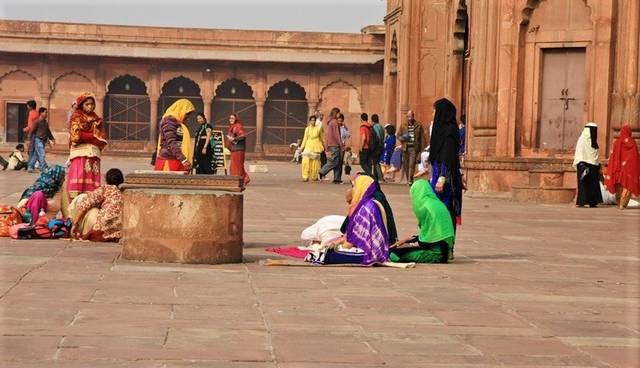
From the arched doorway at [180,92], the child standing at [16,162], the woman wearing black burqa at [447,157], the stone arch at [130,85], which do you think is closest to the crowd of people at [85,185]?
the woman wearing black burqa at [447,157]

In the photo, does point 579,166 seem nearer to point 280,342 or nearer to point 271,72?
point 280,342

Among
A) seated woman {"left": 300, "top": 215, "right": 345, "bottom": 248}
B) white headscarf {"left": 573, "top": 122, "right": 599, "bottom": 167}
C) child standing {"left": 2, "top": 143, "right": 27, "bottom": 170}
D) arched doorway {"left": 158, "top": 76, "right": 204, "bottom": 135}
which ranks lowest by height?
child standing {"left": 2, "top": 143, "right": 27, "bottom": 170}

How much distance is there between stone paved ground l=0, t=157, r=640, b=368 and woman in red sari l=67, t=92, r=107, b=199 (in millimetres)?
1548

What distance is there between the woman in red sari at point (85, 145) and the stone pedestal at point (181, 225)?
10.0ft

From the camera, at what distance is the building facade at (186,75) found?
47531mm

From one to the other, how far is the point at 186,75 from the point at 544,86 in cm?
2736

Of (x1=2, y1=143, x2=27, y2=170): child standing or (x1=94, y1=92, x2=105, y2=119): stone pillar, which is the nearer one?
(x1=2, y1=143, x2=27, y2=170): child standing

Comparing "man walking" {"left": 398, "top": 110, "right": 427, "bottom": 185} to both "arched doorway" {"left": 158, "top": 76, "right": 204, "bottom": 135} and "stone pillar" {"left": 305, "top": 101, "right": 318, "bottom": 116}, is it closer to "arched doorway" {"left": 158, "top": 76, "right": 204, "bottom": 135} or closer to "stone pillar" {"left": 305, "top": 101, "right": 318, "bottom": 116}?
"stone pillar" {"left": 305, "top": 101, "right": 318, "bottom": 116}

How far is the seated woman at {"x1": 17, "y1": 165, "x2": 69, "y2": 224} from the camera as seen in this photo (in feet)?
40.8

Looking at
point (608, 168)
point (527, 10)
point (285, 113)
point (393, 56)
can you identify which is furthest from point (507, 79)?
point (285, 113)

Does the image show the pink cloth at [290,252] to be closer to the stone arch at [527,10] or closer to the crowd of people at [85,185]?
the crowd of people at [85,185]

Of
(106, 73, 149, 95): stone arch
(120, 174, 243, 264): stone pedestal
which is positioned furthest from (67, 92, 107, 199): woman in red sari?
(106, 73, 149, 95): stone arch

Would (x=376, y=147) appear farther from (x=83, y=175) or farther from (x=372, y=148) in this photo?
(x=83, y=175)

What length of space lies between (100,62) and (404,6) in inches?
753
